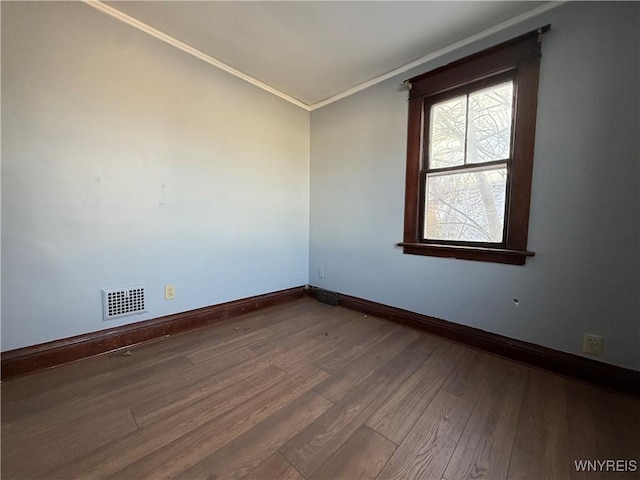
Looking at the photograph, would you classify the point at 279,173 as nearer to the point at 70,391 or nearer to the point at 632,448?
the point at 70,391

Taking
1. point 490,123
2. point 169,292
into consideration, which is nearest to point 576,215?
point 490,123

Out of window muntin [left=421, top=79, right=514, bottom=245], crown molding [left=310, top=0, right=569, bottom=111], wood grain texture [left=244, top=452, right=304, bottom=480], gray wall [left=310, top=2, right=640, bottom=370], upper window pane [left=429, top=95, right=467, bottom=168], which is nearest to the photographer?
wood grain texture [left=244, top=452, right=304, bottom=480]

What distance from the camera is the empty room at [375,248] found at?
3.47 ft

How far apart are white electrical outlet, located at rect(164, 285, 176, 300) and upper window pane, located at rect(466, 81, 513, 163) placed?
2.63 m

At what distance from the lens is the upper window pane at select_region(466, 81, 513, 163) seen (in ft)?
5.72

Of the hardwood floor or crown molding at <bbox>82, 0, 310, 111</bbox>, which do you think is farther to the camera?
crown molding at <bbox>82, 0, 310, 111</bbox>

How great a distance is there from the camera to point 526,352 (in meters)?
1.63

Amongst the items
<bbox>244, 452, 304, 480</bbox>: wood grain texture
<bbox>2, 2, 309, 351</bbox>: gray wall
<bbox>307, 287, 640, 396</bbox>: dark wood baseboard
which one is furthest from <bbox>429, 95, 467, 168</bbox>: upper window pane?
<bbox>244, 452, 304, 480</bbox>: wood grain texture

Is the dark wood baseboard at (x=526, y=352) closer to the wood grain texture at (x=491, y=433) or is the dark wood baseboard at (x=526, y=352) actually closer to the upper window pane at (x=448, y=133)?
the wood grain texture at (x=491, y=433)

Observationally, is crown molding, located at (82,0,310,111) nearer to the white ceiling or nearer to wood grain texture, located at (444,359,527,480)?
the white ceiling

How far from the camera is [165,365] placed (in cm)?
156

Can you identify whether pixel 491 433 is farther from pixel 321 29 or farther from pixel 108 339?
pixel 321 29

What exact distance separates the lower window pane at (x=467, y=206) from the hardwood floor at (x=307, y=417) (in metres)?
0.92

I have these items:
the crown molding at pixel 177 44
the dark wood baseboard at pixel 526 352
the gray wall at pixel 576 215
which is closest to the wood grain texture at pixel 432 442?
the dark wood baseboard at pixel 526 352
